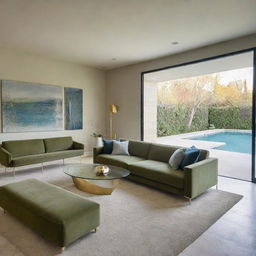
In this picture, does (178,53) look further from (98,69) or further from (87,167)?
(87,167)

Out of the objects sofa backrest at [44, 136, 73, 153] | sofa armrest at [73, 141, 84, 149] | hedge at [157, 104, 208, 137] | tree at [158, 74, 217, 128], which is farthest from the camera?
hedge at [157, 104, 208, 137]

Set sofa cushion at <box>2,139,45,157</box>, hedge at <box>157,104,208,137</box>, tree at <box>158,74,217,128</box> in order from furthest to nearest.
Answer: hedge at <box>157,104,208,137</box>
tree at <box>158,74,217,128</box>
sofa cushion at <box>2,139,45,157</box>

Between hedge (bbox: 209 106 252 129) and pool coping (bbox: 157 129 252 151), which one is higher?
hedge (bbox: 209 106 252 129)

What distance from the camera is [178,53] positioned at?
16.6 feet

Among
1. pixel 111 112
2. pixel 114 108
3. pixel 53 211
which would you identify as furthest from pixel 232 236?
pixel 111 112

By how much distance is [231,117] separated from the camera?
5.09m

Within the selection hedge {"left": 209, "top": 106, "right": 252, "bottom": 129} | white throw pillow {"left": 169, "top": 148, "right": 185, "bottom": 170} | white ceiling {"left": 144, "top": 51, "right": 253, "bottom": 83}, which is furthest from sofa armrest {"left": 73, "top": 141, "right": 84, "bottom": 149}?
hedge {"left": 209, "top": 106, "right": 252, "bottom": 129}

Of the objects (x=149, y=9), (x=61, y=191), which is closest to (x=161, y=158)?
(x=61, y=191)

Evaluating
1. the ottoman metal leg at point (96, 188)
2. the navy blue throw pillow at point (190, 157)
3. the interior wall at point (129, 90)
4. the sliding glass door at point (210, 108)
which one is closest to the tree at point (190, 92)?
the sliding glass door at point (210, 108)

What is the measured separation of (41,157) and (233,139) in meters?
4.78

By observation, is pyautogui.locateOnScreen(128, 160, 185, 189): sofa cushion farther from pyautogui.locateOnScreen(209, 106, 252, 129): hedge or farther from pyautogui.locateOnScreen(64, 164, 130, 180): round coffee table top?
pyautogui.locateOnScreen(209, 106, 252, 129): hedge

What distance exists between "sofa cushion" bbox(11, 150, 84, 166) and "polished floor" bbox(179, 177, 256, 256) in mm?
3617

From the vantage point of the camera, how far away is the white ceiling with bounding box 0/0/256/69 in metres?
2.87

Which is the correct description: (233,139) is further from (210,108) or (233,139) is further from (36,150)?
(36,150)
